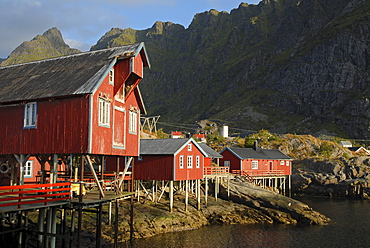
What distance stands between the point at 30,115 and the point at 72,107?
335cm

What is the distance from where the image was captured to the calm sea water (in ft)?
103

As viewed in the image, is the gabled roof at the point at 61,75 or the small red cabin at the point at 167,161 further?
the small red cabin at the point at 167,161

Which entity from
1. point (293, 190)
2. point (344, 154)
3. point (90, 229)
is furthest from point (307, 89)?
point (90, 229)

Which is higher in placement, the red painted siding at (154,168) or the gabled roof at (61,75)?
the gabled roof at (61,75)

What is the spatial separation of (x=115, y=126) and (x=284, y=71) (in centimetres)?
16575

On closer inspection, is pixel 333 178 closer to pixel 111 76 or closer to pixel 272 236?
pixel 272 236

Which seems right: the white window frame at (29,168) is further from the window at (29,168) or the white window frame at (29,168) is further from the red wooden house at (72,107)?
the red wooden house at (72,107)

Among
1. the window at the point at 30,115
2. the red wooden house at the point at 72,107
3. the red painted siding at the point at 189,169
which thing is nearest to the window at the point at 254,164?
the red painted siding at the point at 189,169

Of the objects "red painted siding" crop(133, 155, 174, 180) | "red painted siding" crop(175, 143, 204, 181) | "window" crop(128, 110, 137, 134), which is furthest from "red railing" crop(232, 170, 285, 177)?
"window" crop(128, 110, 137, 134)

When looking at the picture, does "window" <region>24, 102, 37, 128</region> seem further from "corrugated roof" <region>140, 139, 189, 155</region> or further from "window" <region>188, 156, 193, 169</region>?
"window" <region>188, 156, 193, 169</region>

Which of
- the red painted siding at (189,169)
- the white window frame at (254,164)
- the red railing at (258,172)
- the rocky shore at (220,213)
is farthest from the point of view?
the white window frame at (254,164)

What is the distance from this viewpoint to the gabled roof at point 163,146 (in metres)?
39.4

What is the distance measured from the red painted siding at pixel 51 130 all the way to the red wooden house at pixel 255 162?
3863cm

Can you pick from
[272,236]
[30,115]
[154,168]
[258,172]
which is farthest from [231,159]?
[30,115]
